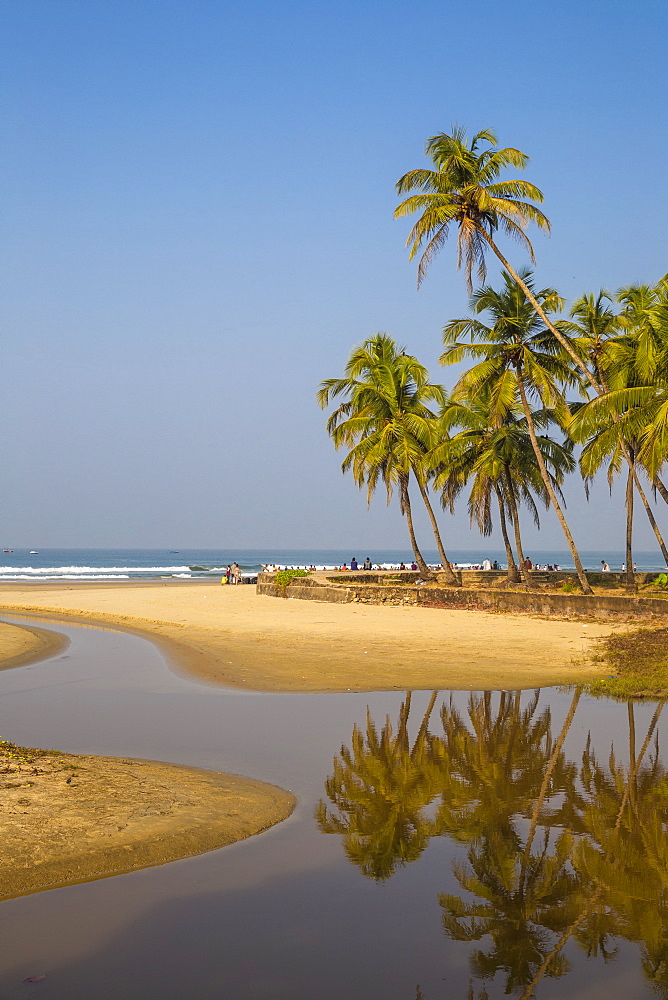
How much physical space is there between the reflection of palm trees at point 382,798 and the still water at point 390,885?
2 cm

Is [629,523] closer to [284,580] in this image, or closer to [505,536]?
[505,536]

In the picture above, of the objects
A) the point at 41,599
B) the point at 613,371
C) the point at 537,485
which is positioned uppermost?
the point at 613,371

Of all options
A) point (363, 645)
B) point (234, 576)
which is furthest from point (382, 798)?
point (234, 576)

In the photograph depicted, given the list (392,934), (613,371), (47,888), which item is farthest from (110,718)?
(613,371)

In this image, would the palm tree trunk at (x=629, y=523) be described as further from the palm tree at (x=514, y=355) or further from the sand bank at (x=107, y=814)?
the sand bank at (x=107, y=814)

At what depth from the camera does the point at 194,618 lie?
25062 mm

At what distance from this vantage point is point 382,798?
729 centimetres

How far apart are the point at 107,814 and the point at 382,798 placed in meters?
2.49

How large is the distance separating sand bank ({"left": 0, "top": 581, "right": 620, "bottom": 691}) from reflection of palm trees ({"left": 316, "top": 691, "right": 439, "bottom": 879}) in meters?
3.88

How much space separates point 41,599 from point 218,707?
2766 cm

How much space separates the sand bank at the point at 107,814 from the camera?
5.46m

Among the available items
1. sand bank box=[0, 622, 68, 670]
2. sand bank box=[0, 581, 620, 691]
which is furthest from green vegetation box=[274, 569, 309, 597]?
sand bank box=[0, 622, 68, 670]

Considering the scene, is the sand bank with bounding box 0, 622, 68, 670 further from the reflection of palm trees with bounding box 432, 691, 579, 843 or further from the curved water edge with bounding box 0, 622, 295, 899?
the reflection of palm trees with bounding box 432, 691, 579, 843

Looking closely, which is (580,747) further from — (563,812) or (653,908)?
(653,908)
